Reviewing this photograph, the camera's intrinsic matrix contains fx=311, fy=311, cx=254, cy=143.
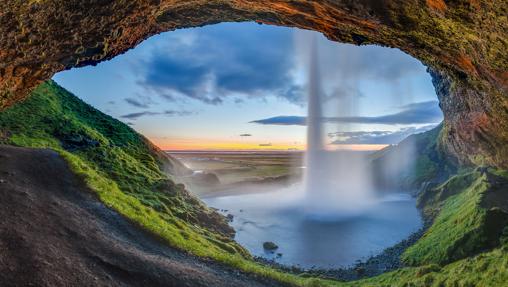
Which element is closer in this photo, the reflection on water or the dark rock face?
the dark rock face

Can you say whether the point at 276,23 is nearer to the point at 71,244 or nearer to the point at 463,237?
the point at 71,244

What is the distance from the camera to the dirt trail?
37.4ft

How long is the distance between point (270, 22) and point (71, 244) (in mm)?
15577

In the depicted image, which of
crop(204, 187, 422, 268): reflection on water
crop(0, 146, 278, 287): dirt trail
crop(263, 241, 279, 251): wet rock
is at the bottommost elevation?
crop(0, 146, 278, 287): dirt trail

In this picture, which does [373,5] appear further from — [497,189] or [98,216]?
[497,189]

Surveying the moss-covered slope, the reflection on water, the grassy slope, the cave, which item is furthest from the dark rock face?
Answer: the reflection on water

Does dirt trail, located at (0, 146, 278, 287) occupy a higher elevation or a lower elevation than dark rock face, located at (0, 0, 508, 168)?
lower

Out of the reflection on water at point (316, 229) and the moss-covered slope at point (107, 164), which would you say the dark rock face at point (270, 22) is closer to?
the moss-covered slope at point (107, 164)

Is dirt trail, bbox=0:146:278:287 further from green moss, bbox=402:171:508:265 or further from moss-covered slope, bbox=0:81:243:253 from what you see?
green moss, bbox=402:171:508:265

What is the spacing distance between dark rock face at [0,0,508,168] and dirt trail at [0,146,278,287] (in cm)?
546

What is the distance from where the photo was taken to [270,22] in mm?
18578

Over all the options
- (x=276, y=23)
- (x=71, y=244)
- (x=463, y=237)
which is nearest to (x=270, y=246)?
(x=463, y=237)

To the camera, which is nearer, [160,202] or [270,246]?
[160,202]

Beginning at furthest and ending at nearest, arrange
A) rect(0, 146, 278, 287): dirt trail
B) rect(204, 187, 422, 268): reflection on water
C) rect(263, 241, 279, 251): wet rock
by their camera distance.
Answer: rect(263, 241, 279, 251): wet rock < rect(204, 187, 422, 268): reflection on water < rect(0, 146, 278, 287): dirt trail
